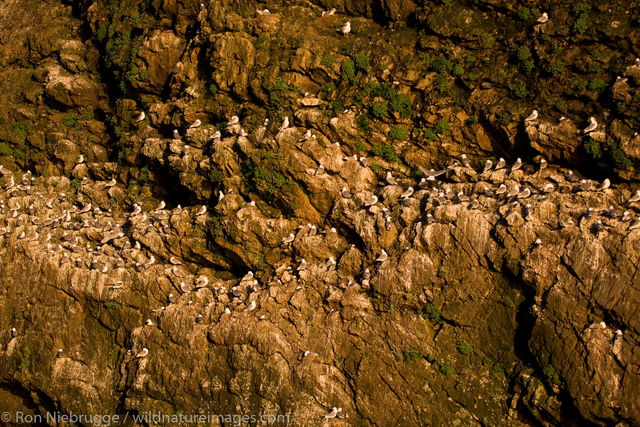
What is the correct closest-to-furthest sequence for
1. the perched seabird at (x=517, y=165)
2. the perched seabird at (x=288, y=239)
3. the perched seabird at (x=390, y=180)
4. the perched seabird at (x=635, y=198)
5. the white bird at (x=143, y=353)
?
1. the perched seabird at (x=635, y=198)
2. the perched seabird at (x=517, y=165)
3. the white bird at (x=143, y=353)
4. the perched seabird at (x=390, y=180)
5. the perched seabird at (x=288, y=239)

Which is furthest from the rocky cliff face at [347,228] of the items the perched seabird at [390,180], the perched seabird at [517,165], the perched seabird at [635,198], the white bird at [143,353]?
the perched seabird at [390,180]

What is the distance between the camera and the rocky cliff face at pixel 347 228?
14266 mm

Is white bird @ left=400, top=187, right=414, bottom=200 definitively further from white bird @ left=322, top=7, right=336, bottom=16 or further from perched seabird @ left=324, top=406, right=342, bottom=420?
white bird @ left=322, top=7, right=336, bottom=16

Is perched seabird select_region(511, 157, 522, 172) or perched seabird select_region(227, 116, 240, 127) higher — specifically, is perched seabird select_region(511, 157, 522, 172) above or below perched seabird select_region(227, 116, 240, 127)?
above

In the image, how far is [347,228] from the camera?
16.9 metres

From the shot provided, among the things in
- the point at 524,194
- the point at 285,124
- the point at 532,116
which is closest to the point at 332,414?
the point at 524,194

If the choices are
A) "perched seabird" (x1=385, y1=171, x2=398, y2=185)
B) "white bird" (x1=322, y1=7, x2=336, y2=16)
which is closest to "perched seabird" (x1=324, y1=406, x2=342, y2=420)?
"perched seabird" (x1=385, y1=171, x2=398, y2=185)

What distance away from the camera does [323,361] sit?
1535 cm

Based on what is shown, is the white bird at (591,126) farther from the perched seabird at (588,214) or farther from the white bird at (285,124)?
the white bird at (285,124)

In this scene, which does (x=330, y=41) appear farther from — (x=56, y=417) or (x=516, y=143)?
(x=56, y=417)

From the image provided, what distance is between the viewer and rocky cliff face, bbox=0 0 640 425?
1427cm

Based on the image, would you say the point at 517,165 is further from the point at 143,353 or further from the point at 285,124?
the point at 143,353

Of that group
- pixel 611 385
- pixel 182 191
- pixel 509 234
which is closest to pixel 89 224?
pixel 182 191

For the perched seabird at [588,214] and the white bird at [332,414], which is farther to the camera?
the white bird at [332,414]
